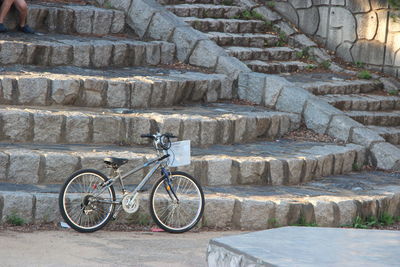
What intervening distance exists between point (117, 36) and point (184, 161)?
189 inches

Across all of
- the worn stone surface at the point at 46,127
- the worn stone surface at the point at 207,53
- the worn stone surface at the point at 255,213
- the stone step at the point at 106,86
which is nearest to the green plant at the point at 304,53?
the worn stone surface at the point at 207,53

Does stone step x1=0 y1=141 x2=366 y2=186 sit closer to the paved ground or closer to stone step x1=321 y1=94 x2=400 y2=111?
the paved ground

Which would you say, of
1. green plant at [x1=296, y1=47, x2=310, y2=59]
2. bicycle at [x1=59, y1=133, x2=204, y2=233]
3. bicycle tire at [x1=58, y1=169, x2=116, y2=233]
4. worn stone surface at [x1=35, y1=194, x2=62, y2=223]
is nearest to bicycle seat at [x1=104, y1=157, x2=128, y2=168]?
bicycle at [x1=59, y1=133, x2=204, y2=233]

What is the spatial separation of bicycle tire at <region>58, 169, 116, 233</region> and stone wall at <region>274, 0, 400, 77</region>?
7.12 m

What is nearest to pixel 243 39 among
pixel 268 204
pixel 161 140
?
pixel 268 204

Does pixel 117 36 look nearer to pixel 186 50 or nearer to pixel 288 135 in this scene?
pixel 186 50

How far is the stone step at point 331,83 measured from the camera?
1138cm

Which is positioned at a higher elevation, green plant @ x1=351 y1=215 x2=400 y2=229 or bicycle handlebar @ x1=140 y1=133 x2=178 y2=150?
bicycle handlebar @ x1=140 y1=133 x2=178 y2=150

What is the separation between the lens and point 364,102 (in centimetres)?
1139

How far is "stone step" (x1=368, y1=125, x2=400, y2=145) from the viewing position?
10639 mm

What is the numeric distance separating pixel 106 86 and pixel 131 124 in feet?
2.93

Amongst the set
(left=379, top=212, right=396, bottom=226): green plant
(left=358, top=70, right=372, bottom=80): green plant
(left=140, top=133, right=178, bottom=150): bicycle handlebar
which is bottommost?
(left=379, top=212, right=396, bottom=226): green plant

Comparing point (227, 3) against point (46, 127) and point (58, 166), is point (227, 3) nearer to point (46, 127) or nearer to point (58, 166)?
point (46, 127)

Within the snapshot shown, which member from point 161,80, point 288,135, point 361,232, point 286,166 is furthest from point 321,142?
point 361,232
